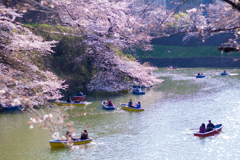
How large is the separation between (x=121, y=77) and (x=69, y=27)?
27.7 ft

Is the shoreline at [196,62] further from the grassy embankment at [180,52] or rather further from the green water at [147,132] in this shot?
the green water at [147,132]

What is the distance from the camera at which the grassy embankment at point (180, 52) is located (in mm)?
54031

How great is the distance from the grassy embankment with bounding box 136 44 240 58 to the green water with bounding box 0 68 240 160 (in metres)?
29.1

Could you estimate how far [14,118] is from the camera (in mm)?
19266

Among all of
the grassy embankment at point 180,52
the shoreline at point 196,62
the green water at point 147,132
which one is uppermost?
the grassy embankment at point 180,52

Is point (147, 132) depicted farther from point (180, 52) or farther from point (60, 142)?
point (180, 52)

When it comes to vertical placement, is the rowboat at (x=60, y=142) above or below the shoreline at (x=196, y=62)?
below

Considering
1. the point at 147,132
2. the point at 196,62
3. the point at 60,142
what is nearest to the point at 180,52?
the point at 196,62

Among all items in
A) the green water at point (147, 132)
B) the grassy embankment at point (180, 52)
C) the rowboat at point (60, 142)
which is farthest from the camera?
the grassy embankment at point (180, 52)

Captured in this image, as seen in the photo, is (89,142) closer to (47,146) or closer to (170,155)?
(47,146)

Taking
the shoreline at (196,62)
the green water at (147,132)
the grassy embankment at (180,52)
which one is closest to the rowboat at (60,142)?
the green water at (147,132)

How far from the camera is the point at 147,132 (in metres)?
16.4

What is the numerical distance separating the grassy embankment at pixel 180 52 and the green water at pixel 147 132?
95.3 feet

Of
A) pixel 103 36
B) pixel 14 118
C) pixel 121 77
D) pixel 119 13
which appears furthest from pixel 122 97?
pixel 14 118
